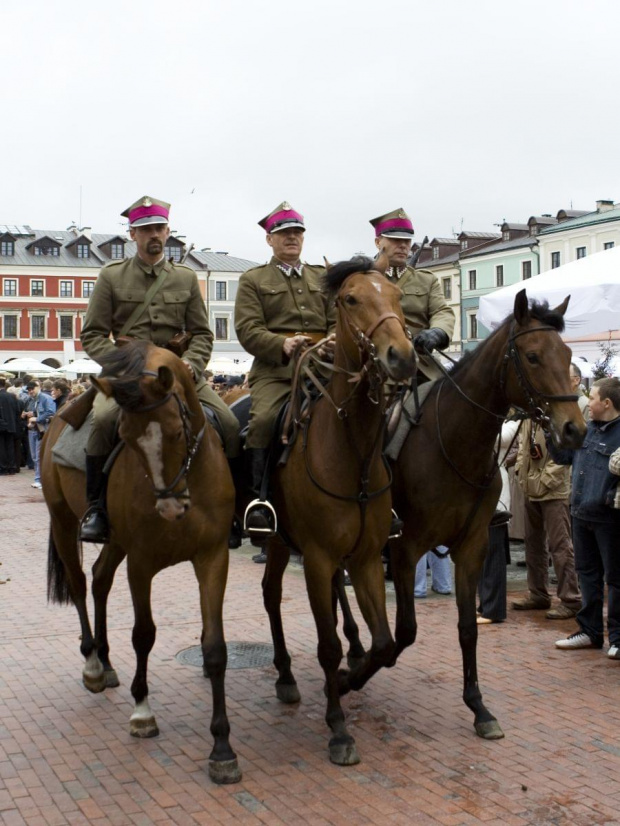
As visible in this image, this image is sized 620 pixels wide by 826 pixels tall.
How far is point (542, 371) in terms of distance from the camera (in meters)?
5.64

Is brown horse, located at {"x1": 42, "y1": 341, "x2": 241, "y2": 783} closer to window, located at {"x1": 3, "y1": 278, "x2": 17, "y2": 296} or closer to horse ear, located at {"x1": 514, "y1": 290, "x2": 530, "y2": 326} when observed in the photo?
horse ear, located at {"x1": 514, "y1": 290, "x2": 530, "y2": 326}

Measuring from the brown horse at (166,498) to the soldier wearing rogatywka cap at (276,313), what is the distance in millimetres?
574

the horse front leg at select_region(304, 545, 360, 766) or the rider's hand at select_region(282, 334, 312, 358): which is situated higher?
the rider's hand at select_region(282, 334, 312, 358)

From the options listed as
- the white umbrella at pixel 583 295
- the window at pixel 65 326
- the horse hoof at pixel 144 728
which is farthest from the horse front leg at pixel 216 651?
the window at pixel 65 326

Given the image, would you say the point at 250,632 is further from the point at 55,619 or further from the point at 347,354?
the point at 347,354

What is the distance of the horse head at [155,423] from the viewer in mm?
4891

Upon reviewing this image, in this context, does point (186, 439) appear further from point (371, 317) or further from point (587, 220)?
point (587, 220)

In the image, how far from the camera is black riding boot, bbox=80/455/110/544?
6020 millimetres

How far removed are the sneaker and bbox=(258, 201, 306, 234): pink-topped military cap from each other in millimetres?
4172

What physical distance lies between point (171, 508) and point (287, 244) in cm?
241

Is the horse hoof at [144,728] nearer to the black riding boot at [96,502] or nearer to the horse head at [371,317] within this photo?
the black riding boot at [96,502]

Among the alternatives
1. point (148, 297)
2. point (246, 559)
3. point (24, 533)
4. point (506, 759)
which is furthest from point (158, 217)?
point (24, 533)

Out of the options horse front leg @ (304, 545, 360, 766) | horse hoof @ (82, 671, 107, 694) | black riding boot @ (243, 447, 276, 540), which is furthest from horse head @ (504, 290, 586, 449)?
horse hoof @ (82, 671, 107, 694)

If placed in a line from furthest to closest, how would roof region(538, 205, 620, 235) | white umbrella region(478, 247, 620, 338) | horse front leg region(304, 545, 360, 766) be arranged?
roof region(538, 205, 620, 235), white umbrella region(478, 247, 620, 338), horse front leg region(304, 545, 360, 766)
